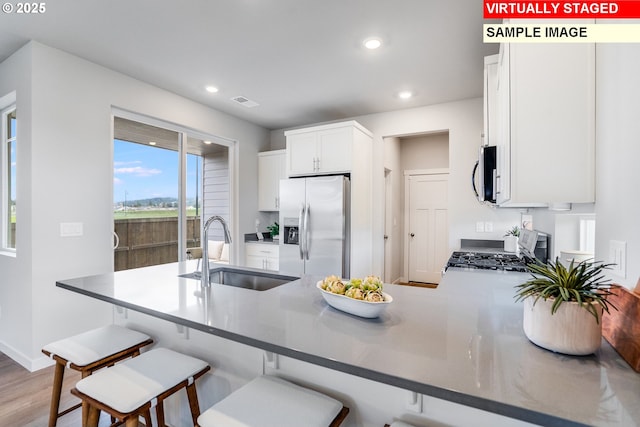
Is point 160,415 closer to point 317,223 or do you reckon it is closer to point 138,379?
point 138,379

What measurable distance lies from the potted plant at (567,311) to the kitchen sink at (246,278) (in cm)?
126

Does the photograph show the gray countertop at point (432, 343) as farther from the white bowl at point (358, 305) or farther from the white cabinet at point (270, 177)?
the white cabinet at point (270, 177)

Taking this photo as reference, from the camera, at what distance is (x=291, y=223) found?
387 cm

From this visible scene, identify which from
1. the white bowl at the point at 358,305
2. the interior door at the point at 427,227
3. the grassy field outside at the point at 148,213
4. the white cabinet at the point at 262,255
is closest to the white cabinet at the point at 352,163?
the white cabinet at the point at 262,255

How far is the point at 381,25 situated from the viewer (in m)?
2.21

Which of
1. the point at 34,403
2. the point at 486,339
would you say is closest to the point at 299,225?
the point at 34,403

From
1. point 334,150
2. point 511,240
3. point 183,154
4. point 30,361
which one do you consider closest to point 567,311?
point 511,240

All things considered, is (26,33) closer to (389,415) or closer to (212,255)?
(212,255)

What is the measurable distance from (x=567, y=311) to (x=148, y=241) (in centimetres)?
361

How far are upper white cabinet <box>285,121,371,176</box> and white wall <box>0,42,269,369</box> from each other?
1831 millimetres

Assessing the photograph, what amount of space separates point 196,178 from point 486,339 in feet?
12.3

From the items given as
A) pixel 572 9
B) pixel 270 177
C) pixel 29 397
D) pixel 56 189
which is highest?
pixel 572 9

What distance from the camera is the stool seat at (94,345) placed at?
58.3 inches

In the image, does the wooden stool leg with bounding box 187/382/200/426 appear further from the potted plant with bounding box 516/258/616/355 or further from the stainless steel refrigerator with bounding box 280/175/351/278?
the stainless steel refrigerator with bounding box 280/175/351/278
